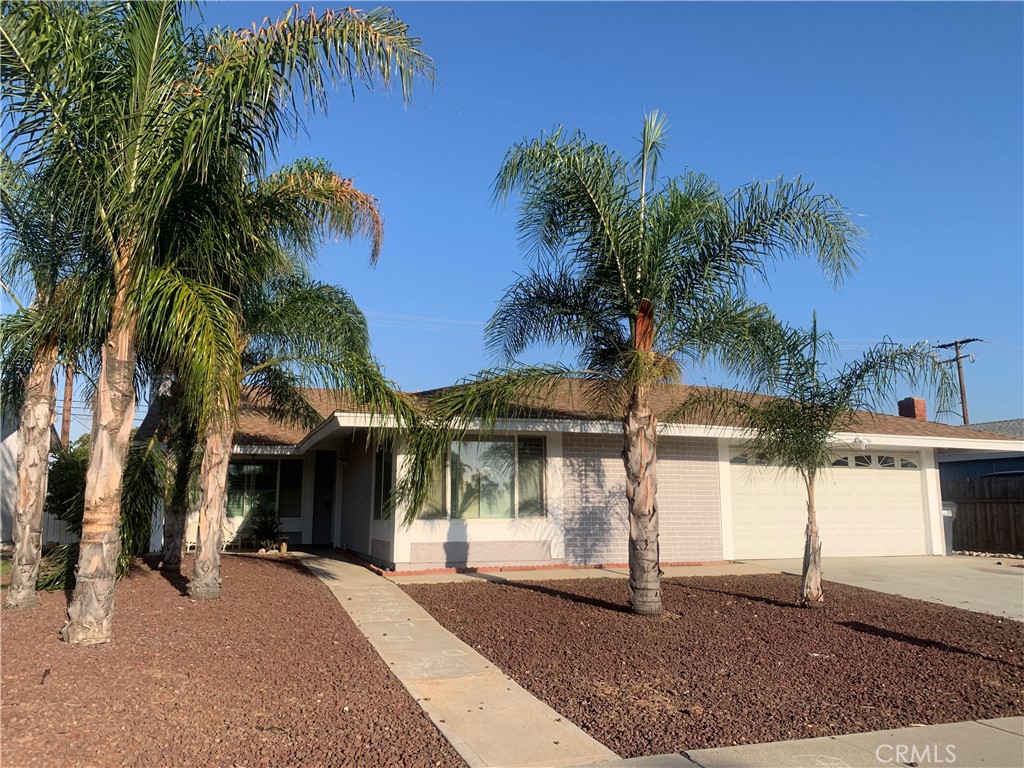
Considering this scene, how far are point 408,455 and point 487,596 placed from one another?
2.58m

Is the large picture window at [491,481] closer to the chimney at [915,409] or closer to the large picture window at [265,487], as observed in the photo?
the large picture window at [265,487]

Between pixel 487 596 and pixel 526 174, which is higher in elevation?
pixel 526 174

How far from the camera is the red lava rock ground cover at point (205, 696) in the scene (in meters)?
4.64

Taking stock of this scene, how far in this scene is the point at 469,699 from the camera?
6051 mm

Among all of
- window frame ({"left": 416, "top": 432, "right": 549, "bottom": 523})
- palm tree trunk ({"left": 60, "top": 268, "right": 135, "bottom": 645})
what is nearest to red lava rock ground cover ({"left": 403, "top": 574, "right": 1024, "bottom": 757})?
window frame ({"left": 416, "top": 432, "right": 549, "bottom": 523})

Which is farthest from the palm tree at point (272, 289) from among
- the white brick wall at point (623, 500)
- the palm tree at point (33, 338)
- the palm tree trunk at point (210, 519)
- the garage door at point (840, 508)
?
the garage door at point (840, 508)

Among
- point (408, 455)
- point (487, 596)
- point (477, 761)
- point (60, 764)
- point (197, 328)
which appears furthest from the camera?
point (487, 596)

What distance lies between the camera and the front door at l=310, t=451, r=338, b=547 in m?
20.3

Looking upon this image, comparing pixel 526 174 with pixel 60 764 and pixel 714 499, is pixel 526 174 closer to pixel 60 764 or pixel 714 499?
pixel 60 764

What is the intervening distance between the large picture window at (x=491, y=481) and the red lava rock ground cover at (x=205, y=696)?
476 centimetres

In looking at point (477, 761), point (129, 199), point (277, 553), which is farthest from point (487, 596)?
point (277, 553)

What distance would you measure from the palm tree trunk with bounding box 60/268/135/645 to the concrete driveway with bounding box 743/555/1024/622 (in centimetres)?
1064

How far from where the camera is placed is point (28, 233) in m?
9.04

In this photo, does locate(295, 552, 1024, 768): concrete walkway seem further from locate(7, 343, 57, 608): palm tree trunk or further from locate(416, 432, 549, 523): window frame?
→ locate(416, 432, 549, 523): window frame
